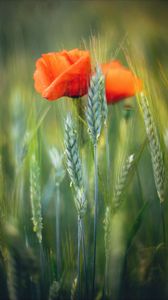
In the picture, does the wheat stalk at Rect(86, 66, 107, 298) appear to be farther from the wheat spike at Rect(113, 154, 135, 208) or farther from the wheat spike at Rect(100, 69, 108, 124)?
the wheat spike at Rect(113, 154, 135, 208)

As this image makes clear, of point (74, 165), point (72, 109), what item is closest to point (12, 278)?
point (74, 165)

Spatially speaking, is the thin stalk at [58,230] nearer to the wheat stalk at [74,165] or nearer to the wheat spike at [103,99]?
the wheat stalk at [74,165]

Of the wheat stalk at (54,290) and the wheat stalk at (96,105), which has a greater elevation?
the wheat stalk at (96,105)

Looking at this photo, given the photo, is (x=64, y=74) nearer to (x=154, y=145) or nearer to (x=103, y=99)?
(x=103, y=99)

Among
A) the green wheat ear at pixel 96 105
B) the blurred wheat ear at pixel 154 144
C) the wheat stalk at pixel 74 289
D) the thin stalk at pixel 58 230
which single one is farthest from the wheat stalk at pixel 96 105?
the wheat stalk at pixel 74 289

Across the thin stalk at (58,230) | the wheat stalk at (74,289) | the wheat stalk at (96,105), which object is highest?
the wheat stalk at (96,105)

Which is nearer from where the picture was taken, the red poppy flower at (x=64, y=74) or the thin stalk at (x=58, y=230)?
the red poppy flower at (x=64, y=74)
